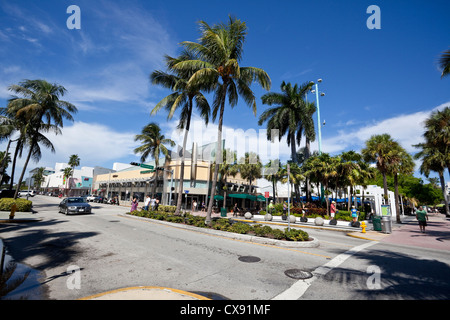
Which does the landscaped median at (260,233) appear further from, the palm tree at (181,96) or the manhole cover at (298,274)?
the palm tree at (181,96)

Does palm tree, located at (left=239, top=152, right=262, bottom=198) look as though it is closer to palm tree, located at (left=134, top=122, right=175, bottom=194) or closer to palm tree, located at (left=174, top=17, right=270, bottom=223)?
palm tree, located at (left=134, top=122, right=175, bottom=194)

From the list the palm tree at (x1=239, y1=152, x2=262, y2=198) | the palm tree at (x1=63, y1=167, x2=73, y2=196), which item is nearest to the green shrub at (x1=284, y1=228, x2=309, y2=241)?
the palm tree at (x1=239, y1=152, x2=262, y2=198)

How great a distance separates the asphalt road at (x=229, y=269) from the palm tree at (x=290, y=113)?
23088 mm

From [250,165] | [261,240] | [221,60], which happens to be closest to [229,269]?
[261,240]

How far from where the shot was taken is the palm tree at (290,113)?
3025 cm

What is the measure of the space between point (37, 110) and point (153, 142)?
1758cm

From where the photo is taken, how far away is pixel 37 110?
2016 cm

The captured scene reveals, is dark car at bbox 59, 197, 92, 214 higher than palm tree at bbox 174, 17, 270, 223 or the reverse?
the reverse

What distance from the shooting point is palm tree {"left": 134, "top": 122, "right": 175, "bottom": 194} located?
3625 cm

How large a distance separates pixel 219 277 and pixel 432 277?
5.36 m

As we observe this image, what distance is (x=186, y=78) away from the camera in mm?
18172

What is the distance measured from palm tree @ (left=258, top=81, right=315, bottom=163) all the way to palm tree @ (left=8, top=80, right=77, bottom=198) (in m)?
24.7
